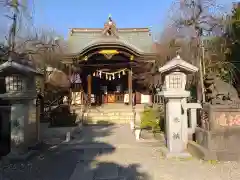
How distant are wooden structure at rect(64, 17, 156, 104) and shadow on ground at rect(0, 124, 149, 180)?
36.6 ft

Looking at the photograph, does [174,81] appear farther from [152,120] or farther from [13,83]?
[152,120]

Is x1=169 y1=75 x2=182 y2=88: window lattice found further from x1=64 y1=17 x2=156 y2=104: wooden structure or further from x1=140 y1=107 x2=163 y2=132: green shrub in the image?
x1=64 y1=17 x2=156 y2=104: wooden structure

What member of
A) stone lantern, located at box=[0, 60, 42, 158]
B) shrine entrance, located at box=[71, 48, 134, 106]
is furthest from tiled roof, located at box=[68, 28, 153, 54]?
stone lantern, located at box=[0, 60, 42, 158]

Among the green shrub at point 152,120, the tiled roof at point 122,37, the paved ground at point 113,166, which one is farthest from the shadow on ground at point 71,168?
the tiled roof at point 122,37

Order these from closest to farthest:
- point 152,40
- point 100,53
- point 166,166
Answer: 1. point 166,166
2. point 100,53
3. point 152,40

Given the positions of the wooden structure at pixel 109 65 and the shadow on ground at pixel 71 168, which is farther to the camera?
the wooden structure at pixel 109 65

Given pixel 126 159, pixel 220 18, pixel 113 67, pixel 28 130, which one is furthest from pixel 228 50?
pixel 28 130

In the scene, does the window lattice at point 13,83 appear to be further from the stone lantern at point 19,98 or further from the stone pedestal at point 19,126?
the stone pedestal at point 19,126

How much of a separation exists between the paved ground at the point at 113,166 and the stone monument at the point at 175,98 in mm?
667

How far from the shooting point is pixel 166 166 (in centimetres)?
683

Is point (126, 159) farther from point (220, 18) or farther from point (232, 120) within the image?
point (220, 18)

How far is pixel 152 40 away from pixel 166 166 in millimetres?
20885

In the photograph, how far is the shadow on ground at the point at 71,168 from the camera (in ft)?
20.2

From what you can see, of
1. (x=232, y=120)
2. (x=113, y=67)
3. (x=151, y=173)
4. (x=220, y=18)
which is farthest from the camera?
(x=113, y=67)
